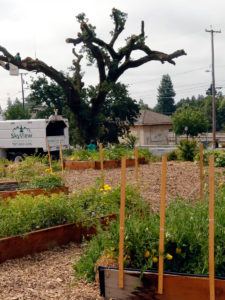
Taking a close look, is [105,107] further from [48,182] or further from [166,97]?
[166,97]

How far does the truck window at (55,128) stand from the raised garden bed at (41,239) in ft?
50.8

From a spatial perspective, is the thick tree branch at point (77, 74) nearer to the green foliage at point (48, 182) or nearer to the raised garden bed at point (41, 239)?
the green foliage at point (48, 182)

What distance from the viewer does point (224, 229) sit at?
11.3 ft

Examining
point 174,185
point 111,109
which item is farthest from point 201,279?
point 111,109

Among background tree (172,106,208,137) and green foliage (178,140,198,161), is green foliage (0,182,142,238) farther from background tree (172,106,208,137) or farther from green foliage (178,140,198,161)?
background tree (172,106,208,137)

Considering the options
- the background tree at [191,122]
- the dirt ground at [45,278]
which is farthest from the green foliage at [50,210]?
the background tree at [191,122]

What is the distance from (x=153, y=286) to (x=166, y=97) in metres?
89.4

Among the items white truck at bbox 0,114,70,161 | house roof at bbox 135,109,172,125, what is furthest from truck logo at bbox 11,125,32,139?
house roof at bbox 135,109,172,125

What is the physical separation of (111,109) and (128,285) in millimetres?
27261

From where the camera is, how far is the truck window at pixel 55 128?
67.9ft

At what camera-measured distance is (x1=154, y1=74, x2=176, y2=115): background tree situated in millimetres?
89375

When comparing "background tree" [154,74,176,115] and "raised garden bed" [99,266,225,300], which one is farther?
"background tree" [154,74,176,115]

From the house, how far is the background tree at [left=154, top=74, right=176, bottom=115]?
99.3 feet

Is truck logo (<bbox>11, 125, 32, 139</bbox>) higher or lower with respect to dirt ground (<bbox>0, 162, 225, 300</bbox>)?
higher
